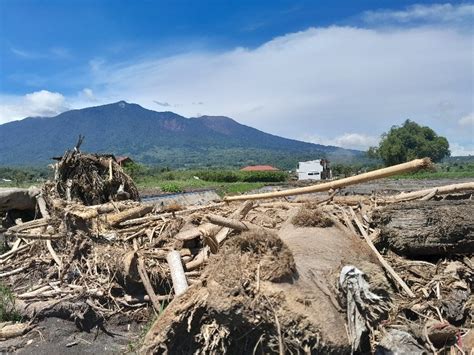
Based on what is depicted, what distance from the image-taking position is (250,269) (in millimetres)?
4176

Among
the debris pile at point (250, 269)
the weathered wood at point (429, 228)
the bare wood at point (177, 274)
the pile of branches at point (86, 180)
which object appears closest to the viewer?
the debris pile at point (250, 269)

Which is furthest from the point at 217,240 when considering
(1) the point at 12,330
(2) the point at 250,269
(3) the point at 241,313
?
(1) the point at 12,330

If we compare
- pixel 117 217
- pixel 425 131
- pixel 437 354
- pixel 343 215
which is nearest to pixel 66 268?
pixel 117 217

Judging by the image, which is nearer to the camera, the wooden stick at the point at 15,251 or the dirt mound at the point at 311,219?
the dirt mound at the point at 311,219

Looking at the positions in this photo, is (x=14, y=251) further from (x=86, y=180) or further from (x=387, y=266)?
(x=387, y=266)

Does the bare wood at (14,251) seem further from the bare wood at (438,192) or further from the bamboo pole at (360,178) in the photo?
the bare wood at (438,192)

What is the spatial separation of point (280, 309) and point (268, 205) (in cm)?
516

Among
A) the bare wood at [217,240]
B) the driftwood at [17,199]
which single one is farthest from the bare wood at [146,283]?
the driftwood at [17,199]

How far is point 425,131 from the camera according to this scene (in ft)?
346

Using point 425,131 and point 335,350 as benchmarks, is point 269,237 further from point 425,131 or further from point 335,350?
point 425,131

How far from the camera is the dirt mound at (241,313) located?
387cm

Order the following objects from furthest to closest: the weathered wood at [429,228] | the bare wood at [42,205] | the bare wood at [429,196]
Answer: the bare wood at [42,205], the bare wood at [429,196], the weathered wood at [429,228]

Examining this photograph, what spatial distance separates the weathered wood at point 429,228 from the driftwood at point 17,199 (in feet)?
27.1

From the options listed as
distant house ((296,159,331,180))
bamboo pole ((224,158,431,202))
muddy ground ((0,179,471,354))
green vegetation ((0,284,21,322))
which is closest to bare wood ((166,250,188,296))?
muddy ground ((0,179,471,354))
